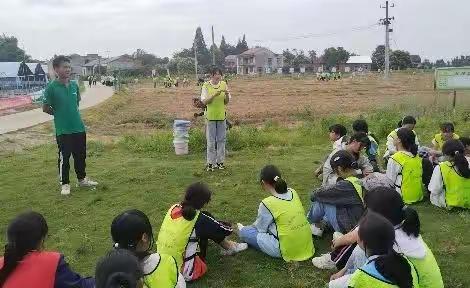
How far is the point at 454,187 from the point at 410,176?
0.51 m

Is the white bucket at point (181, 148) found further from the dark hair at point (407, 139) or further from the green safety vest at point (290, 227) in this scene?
the green safety vest at point (290, 227)

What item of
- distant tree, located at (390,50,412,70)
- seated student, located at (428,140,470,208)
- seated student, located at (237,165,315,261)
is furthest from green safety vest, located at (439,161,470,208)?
distant tree, located at (390,50,412,70)

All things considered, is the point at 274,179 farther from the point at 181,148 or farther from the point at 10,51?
the point at 10,51

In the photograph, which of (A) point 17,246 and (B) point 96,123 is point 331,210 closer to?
(A) point 17,246

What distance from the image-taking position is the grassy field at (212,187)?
4480mm

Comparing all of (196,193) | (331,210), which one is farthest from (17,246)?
(331,210)

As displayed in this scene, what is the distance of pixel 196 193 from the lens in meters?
4.12

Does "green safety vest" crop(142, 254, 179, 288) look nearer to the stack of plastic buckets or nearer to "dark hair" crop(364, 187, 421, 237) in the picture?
"dark hair" crop(364, 187, 421, 237)

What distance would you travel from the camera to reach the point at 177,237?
4062 millimetres

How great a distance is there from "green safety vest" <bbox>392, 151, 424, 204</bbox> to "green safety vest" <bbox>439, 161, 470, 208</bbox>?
12.0 inches

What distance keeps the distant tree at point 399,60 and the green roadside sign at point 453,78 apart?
64428 mm

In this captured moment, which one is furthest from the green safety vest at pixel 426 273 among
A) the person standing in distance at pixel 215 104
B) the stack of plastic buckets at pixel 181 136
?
the stack of plastic buckets at pixel 181 136

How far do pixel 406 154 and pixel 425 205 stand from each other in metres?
0.75

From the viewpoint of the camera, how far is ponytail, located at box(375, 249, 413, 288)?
2.79 metres
